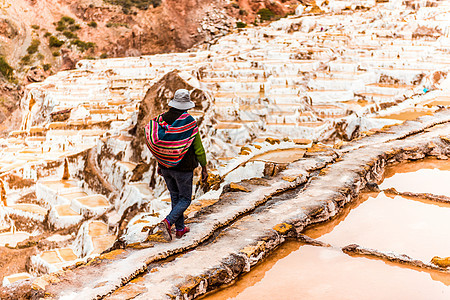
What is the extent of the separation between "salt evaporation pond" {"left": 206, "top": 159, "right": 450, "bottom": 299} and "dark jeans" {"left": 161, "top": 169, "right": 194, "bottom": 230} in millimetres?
757

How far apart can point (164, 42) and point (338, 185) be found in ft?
143

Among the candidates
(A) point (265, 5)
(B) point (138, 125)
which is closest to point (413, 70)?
(B) point (138, 125)

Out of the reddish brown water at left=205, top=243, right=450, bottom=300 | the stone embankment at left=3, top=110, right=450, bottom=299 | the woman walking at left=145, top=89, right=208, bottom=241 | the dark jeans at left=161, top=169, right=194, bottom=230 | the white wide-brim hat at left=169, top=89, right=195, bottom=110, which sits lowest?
the reddish brown water at left=205, top=243, right=450, bottom=300

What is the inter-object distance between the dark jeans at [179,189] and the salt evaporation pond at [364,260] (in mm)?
757

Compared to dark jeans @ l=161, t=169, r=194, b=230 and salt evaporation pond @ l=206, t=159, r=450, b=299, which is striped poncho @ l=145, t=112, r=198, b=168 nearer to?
dark jeans @ l=161, t=169, r=194, b=230

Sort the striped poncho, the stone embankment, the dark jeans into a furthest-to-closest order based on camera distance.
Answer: the dark jeans
the striped poncho
the stone embankment

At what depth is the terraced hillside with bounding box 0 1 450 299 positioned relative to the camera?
3270 mm

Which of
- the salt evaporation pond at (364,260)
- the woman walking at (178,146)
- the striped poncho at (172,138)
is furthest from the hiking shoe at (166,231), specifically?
the salt evaporation pond at (364,260)

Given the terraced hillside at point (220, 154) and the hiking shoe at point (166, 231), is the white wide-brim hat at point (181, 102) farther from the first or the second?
the terraced hillside at point (220, 154)

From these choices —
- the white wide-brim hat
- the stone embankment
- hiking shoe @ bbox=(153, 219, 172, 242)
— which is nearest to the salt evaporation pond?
the stone embankment

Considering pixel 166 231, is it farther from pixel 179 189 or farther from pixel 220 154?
pixel 220 154

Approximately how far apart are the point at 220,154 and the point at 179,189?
263 inches

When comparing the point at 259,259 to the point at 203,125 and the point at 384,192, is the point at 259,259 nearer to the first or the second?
the point at 384,192

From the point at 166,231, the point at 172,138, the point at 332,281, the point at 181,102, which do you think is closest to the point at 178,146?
the point at 172,138
